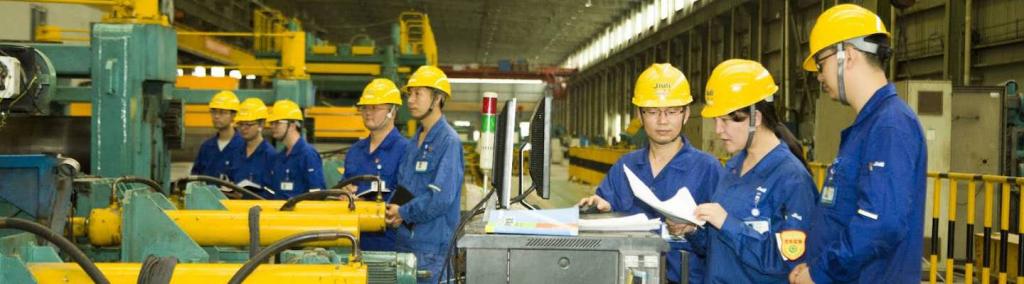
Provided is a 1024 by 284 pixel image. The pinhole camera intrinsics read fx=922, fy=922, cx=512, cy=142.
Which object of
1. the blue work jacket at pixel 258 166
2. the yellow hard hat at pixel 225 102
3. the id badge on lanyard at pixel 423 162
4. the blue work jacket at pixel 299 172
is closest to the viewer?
the id badge on lanyard at pixel 423 162

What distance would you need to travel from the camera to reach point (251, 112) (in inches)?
294

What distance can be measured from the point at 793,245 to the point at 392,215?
7.78 ft

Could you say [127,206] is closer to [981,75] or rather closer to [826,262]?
[826,262]

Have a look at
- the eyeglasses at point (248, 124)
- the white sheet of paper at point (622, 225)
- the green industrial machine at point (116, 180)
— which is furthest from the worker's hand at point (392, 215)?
the eyeglasses at point (248, 124)

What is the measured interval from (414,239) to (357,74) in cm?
803

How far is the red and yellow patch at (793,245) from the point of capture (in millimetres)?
2857

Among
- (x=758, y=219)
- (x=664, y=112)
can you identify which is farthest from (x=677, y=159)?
(x=758, y=219)

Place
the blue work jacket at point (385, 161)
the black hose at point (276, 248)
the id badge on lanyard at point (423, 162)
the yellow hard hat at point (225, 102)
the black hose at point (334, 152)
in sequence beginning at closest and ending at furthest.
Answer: the black hose at point (276, 248) → the id badge on lanyard at point (423, 162) → the blue work jacket at point (385, 161) → the yellow hard hat at point (225, 102) → the black hose at point (334, 152)

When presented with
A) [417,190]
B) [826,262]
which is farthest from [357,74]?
[826,262]

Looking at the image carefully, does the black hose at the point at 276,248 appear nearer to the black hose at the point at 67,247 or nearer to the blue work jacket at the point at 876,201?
the black hose at the point at 67,247

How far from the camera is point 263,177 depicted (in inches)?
283

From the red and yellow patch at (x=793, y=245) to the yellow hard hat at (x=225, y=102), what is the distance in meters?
5.93

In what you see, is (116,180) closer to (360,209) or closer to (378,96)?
(360,209)

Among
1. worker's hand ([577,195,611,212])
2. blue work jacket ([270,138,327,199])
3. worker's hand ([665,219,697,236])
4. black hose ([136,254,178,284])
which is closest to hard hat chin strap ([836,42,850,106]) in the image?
worker's hand ([665,219,697,236])
